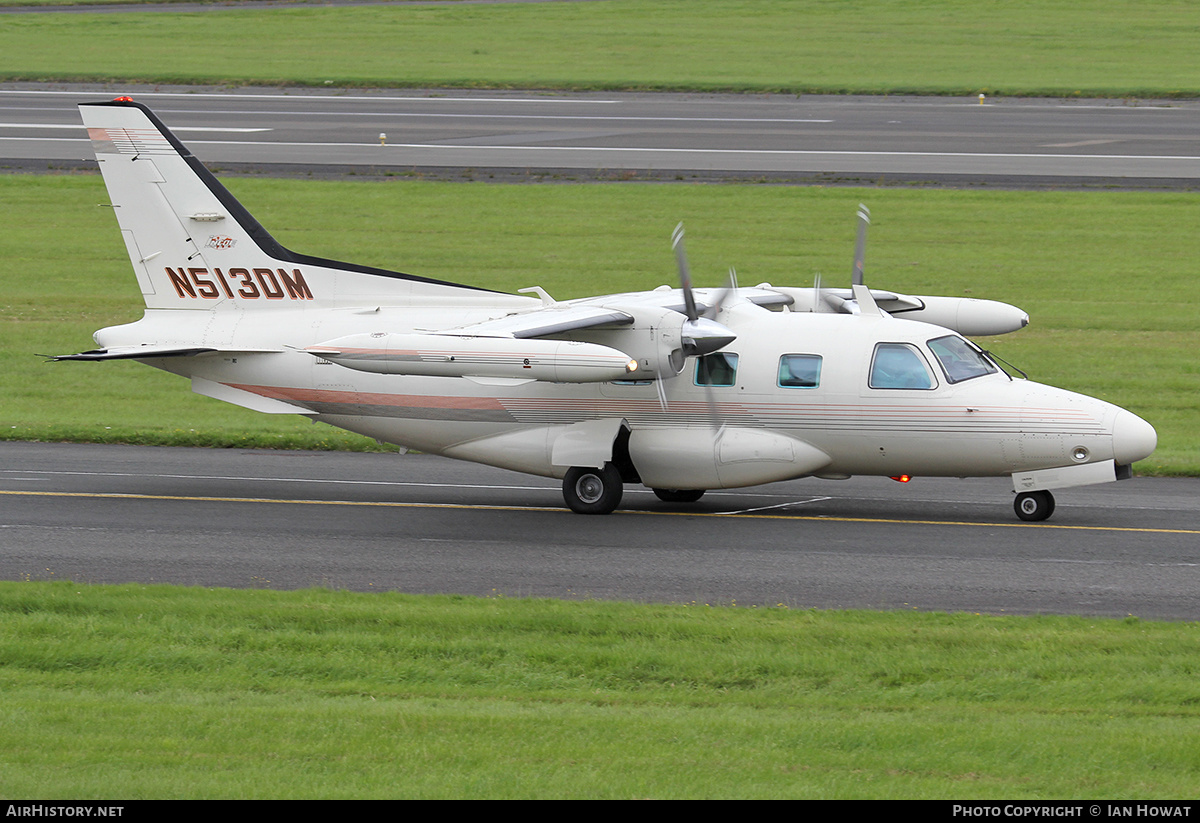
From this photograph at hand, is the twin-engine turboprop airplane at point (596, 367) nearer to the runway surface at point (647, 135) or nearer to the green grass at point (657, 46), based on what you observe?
the runway surface at point (647, 135)

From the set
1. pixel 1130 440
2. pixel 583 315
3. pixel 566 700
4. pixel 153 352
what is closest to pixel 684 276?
pixel 583 315

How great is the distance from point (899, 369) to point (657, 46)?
45.0 meters

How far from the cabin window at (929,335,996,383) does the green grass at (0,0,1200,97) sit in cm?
3511

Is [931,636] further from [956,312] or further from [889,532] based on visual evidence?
[956,312]

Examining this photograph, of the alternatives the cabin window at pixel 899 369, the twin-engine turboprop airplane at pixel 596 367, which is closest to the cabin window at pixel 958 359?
the twin-engine turboprop airplane at pixel 596 367

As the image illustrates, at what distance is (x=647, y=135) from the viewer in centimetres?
4531

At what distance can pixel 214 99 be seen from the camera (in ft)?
170

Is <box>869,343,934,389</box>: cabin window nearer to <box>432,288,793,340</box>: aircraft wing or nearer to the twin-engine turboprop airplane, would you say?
the twin-engine turboprop airplane

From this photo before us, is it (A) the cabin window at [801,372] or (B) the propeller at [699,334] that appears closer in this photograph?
(B) the propeller at [699,334]

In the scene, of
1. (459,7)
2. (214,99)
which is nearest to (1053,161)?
(214,99)

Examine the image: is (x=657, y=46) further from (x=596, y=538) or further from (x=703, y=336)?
(x=596, y=538)

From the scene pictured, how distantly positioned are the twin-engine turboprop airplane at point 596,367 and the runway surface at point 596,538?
2.77ft

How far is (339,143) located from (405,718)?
36076 millimetres

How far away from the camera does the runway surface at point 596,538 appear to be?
15.5 metres
